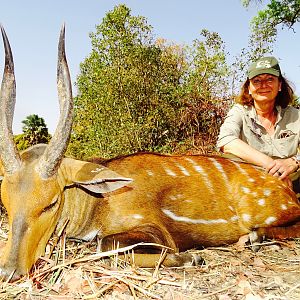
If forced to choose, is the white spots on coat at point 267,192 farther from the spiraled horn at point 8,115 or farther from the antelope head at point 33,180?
the spiraled horn at point 8,115

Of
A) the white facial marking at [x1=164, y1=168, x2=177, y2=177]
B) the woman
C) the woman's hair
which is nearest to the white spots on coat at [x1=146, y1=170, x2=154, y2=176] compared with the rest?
the white facial marking at [x1=164, y1=168, x2=177, y2=177]

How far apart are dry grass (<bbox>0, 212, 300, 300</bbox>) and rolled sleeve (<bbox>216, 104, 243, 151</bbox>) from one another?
6.48ft

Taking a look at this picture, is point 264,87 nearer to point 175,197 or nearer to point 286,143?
point 286,143

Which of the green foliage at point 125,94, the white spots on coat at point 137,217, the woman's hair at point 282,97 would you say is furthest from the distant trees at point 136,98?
the white spots on coat at point 137,217

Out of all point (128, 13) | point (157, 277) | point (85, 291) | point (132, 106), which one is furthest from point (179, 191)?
point (128, 13)

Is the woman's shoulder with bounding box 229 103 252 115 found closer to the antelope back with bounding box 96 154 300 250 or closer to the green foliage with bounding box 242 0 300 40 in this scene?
the antelope back with bounding box 96 154 300 250

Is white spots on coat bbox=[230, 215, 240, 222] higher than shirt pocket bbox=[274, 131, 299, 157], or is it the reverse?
shirt pocket bbox=[274, 131, 299, 157]

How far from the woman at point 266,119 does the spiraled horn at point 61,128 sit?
249 centimetres

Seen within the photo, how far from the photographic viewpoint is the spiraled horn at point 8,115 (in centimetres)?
345

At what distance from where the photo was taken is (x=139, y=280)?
317 centimetres

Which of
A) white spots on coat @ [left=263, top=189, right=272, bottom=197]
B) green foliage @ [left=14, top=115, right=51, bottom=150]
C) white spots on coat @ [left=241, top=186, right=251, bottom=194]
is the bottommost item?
green foliage @ [left=14, top=115, right=51, bottom=150]

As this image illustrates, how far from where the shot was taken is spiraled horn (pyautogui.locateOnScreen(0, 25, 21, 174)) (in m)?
3.45

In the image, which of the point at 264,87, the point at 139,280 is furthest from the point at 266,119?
the point at 139,280

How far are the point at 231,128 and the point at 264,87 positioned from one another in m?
0.66
